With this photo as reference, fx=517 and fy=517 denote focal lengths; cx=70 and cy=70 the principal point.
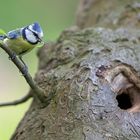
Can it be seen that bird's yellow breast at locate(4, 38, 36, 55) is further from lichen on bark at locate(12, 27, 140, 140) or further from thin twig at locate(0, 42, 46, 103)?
lichen on bark at locate(12, 27, 140, 140)

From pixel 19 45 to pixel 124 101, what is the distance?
1.30 feet

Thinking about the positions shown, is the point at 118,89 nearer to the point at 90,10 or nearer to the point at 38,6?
the point at 90,10

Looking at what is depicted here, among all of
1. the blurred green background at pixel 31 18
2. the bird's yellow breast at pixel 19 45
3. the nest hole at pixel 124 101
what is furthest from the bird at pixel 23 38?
the blurred green background at pixel 31 18

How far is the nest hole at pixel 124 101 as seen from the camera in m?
1.51

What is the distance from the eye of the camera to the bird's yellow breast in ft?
4.24

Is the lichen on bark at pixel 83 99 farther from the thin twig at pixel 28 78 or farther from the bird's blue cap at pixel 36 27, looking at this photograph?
the bird's blue cap at pixel 36 27

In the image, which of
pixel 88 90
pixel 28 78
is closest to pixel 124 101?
pixel 88 90

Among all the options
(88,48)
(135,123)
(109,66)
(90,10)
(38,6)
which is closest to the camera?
(135,123)

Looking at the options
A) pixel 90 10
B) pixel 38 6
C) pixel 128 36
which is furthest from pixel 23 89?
pixel 128 36

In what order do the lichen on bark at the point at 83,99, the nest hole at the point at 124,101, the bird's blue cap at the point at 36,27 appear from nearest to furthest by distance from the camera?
1. the bird's blue cap at the point at 36,27
2. the lichen on bark at the point at 83,99
3. the nest hole at the point at 124,101

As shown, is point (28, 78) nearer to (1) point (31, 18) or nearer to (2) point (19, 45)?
(2) point (19, 45)

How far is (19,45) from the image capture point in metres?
1.30

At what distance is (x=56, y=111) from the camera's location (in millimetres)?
1452

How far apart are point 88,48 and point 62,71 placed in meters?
0.13
